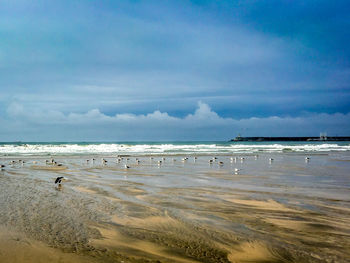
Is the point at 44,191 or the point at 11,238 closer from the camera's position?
the point at 11,238

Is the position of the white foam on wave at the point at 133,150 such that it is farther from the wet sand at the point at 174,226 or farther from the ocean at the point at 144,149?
the wet sand at the point at 174,226

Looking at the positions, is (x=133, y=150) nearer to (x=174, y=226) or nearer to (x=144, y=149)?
(x=144, y=149)

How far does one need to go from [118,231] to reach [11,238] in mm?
1892

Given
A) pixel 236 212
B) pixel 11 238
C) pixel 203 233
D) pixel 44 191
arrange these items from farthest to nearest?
pixel 44 191
pixel 236 212
pixel 203 233
pixel 11 238

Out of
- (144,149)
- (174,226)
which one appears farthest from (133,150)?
(174,226)

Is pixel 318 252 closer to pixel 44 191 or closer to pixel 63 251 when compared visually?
pixel 63 251

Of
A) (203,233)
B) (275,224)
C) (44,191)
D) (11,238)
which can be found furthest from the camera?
(44,191)

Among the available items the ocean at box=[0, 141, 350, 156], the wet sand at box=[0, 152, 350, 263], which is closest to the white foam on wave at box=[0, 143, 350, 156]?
the ocean at box=[0, 141, 350, 156]

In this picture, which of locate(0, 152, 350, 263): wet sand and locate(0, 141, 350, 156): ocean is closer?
locate(0, 152, 350, 263): wet sand

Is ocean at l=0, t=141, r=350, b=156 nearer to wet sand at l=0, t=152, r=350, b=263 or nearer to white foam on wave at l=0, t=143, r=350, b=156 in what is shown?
white foam on wave at l=0, t=143, r=350, b=156

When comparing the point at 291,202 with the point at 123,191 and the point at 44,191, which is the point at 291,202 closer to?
the point at 123,191

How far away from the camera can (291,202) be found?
8.89 m

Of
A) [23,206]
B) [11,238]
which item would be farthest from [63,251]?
[23,206]

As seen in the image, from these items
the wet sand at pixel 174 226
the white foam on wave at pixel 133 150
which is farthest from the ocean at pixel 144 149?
the wet sand at pixel 174 226
